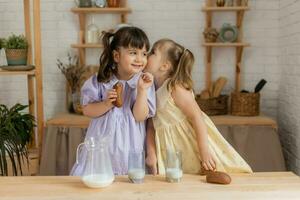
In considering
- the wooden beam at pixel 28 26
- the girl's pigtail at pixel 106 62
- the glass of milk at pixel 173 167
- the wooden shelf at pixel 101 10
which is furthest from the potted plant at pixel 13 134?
the glass of milk at pixel 173 167

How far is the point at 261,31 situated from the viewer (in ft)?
11.4

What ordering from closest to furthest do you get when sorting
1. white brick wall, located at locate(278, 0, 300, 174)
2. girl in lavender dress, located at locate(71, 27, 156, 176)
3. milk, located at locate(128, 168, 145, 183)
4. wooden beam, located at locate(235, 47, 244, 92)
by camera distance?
milk, located at locate(128, 168, 145, 183), girl in lavender dress, located at locate(71, 27, 156, 176), white brick wall, located at locate(278, 0, 300, 174), wooden beam, located at locate(235, 47, 244, 92)

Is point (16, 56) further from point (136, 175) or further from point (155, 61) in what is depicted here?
point (136, 175)

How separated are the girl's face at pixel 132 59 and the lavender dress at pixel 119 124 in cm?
5

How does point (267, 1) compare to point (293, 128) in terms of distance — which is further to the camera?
point (267, 1)

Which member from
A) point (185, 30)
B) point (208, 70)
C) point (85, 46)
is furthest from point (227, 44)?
point (85, 46)

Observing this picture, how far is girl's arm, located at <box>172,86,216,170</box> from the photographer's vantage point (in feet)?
4.86

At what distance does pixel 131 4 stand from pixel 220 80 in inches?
41.9

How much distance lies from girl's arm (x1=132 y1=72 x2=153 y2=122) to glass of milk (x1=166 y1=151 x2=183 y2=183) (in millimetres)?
274

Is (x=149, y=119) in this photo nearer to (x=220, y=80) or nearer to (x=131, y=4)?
(x=220, y=80)

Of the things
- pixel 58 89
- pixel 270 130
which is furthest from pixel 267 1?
pixel 58 89

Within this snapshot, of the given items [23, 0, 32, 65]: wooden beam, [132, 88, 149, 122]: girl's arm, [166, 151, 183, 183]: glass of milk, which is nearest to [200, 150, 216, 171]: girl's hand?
[166, 151, 183, 183]: glass of milk

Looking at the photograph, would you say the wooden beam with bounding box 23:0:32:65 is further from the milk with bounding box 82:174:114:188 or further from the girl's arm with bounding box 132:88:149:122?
the milk with bounding box 82:174:114:188

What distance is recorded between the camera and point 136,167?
4.32ft
